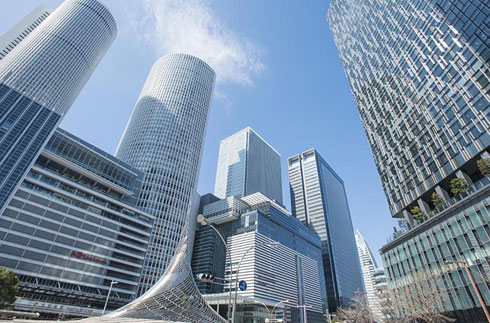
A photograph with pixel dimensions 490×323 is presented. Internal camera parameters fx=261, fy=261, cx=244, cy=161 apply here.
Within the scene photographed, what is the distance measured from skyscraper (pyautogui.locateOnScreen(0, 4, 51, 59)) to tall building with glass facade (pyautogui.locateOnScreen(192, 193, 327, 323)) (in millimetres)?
125515

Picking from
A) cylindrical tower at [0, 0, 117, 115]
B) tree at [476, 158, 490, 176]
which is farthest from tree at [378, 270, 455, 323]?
cylindrical tower at [0, 0, 117, 115]

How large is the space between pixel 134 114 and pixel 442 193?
414 feet

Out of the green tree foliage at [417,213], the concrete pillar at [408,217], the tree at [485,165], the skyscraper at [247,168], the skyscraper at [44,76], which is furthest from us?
the skyscraper at [247,168]

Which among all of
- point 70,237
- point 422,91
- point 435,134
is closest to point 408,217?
point 435,134

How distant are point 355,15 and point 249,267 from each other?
3518 inches

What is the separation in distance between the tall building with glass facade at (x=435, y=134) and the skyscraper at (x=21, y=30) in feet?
541

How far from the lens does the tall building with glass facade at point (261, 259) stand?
94.0m

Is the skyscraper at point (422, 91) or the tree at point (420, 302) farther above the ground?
the skyscraper at point (422, 91)

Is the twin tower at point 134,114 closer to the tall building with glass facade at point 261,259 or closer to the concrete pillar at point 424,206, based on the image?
the tall building with glass facade at point 261,259

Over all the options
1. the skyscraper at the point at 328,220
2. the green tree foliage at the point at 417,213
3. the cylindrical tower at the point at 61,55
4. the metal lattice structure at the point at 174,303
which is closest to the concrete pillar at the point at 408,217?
the green tree foliage at the point at 417,213

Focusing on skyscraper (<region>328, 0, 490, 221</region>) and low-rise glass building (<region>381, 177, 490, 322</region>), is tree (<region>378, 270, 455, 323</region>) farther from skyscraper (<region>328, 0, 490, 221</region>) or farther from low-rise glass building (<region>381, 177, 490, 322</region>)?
skyscraper (<region>328, 0, 490, 221</region>)

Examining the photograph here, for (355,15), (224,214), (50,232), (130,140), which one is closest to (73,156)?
(50,232)

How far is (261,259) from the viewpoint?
100m

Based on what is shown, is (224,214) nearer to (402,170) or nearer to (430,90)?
(402,170)
